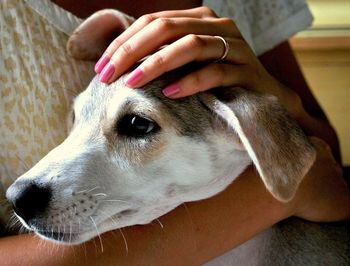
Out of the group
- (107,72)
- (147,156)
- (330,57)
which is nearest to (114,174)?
(147,156)

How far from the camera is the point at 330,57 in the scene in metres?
2.09

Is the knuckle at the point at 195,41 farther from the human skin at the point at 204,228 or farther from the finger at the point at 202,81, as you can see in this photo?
the human skin at the point at 204,228

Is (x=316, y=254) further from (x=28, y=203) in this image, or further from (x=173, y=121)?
(x=28, y=203)

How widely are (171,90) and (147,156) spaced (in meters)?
0.11

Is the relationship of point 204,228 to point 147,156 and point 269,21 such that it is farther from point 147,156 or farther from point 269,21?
point 269,21

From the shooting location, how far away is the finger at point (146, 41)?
0.84m

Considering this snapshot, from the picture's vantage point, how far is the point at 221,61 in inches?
34.9

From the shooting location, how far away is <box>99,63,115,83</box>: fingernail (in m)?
0.86

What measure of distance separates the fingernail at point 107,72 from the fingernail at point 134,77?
3 centimetres

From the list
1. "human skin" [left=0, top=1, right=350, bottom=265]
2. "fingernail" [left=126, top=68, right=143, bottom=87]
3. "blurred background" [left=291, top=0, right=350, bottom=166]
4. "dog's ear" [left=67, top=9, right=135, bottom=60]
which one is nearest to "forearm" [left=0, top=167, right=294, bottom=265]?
"human skin" [left=0, top=1, right=350, bottom=265]

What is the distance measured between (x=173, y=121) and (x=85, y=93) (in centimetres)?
18

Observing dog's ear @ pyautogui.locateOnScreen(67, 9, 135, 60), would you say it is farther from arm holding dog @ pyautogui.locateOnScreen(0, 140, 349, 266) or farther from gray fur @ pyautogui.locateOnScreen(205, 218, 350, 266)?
gray fur @ pyautogui.locateOnScreen(205, 218, 350, 266)

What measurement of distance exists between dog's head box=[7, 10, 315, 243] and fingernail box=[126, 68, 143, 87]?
0.02m

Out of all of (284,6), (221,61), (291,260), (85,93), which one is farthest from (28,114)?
(284,6)
